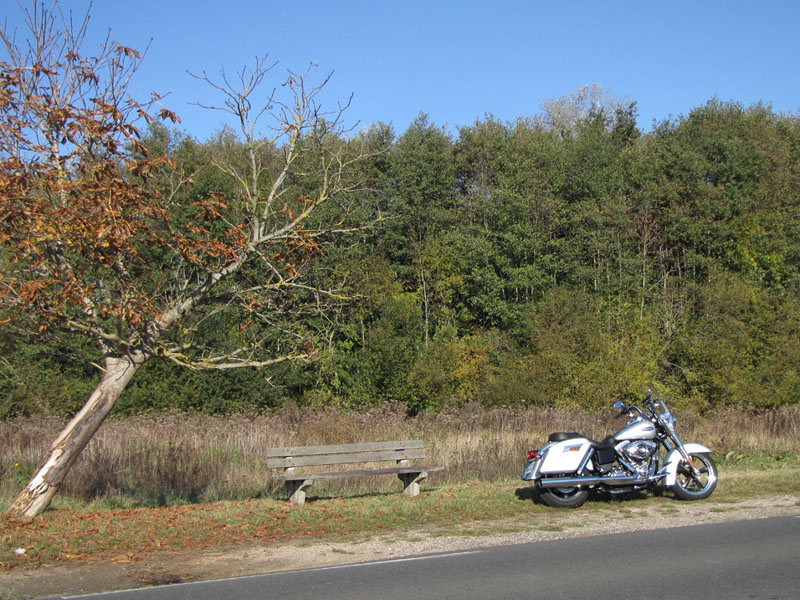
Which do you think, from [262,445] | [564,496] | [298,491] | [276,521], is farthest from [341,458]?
[262,445]

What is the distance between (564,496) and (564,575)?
4097 mm

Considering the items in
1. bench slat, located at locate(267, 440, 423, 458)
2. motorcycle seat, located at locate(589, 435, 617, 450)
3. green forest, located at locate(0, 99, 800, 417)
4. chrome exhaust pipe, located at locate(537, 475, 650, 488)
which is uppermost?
green forest, located at locate(0, 99, 800, 417)

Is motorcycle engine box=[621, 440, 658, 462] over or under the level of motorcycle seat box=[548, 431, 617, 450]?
under

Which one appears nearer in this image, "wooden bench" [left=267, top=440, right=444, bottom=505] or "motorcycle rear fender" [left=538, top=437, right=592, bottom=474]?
"motorcycle rear fender" [left=538, top=437, right=592, bottom=474]

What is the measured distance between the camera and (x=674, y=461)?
11328 millimetres

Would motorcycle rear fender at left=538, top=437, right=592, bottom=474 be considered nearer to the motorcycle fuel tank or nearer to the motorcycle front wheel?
the motorcycle front wheel

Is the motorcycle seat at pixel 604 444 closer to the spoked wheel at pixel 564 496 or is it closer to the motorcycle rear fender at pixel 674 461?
the spoked wheel at pixel 564 496

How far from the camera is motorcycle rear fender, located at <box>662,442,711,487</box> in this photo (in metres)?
11.3

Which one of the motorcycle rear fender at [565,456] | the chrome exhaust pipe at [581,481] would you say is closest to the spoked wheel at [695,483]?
the chrome exhaust pipe at [581,481]

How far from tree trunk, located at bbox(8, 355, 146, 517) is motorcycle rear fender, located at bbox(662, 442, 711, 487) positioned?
8030 mm

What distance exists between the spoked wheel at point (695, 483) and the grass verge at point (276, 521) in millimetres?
196

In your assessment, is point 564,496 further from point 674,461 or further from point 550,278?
point 550,278

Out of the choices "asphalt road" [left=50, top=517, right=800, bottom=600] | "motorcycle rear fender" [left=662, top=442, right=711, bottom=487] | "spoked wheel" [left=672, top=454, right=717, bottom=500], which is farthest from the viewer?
"spoked wheel" [left=672, top=454, right=717, bottom=500]

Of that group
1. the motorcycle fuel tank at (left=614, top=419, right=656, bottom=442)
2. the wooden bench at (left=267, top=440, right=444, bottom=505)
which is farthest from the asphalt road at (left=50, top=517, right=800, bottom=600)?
the wooden bench at (left=267, top=440, right=444, bottom=505)
